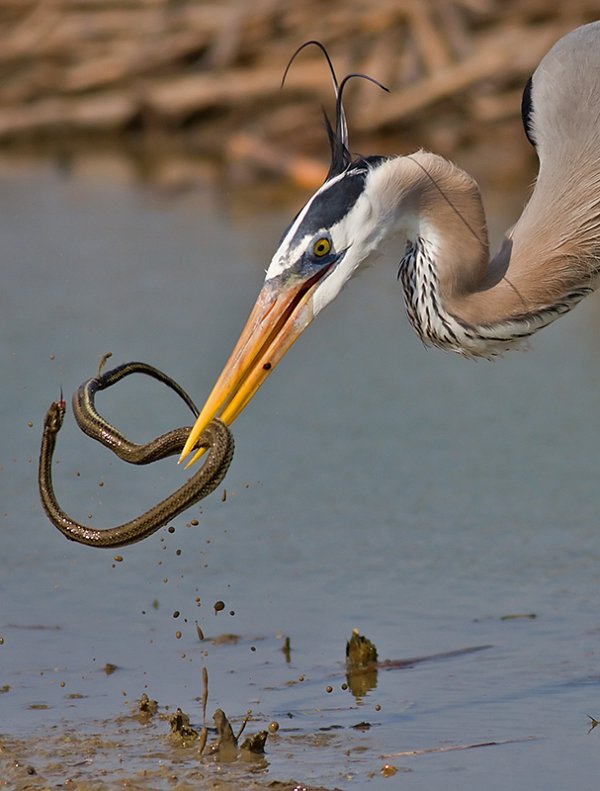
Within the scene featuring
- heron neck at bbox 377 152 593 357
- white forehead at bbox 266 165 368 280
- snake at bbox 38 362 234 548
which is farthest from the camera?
heron neck at bbox 377 152 593 357

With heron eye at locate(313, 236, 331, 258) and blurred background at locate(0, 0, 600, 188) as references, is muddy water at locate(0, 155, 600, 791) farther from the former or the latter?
blurred background at locate(0, 0, 600, 188)

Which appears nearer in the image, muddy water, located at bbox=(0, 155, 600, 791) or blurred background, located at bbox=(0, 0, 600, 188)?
muddy water, located at bbox=(0, 155, 600, 791)

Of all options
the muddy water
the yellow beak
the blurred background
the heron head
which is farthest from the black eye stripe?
the blurred background

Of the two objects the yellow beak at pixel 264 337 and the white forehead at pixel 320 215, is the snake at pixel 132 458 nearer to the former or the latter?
the yellow beak at pixel 264 337

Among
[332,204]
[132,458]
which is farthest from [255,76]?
[132,458]

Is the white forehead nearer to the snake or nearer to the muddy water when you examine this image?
the snake

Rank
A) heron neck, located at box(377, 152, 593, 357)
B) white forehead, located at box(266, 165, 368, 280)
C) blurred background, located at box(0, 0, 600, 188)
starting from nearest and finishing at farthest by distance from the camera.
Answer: white forehead, located at box(266, 165, 368, 280)
heron neck, located at box(377, 152, 593, 357)
blurred background, located at box(0, 0, 600, 188)

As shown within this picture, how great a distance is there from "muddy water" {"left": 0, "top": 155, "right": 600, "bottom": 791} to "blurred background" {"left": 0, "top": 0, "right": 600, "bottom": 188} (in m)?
2.83

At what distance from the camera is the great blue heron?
4.12 metres

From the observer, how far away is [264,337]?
13.6ft

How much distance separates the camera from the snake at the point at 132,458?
3.86 metres

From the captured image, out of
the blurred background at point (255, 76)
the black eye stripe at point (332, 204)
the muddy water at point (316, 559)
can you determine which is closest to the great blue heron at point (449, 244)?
the black eye stripe at point (332, 204)

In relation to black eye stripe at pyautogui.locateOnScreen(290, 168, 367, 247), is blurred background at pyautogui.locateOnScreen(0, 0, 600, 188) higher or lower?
higher

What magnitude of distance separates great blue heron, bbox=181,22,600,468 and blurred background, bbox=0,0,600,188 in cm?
570
